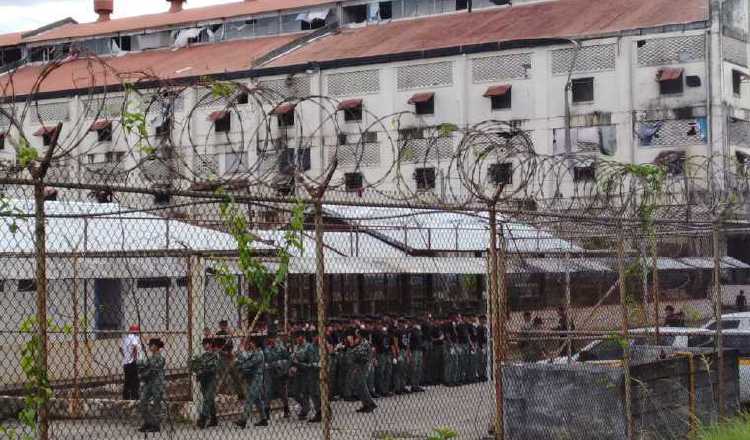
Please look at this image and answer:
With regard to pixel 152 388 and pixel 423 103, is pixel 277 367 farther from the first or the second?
pixel 423 103

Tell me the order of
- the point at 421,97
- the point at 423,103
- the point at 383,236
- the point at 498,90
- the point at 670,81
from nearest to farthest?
1. the point at 383,236
2. the point at 670,81
3. the point at 498,90
4. the point at 421,97
5. the point at 423,103

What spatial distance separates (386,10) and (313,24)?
11.5ft

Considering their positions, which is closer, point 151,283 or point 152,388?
point 152,388

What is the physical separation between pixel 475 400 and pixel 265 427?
4.79 m

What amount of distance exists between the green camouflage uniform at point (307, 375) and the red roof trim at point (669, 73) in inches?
1060

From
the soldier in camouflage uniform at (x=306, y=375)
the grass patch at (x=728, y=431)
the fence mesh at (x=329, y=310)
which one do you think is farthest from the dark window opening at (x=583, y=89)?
the grass patch at (x=728, y=431)

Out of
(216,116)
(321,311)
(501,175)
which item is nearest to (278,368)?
(501,175)

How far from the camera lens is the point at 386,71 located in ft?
157

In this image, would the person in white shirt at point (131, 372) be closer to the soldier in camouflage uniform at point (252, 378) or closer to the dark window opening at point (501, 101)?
the soldier in camouflage uniform at point (252, 378)

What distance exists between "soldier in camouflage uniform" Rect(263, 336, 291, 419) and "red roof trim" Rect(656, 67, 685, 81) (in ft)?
88.9

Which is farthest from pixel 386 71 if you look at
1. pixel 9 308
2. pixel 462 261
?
pixel 9 308

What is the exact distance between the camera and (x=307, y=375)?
18297 mm

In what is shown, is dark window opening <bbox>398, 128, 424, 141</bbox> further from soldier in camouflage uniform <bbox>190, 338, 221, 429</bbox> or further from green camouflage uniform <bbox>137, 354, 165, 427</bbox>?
green camouflage uniform <bbox>137, 354, 165, 427</bbox>

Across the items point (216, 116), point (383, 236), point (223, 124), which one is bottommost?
point (383, 236)
